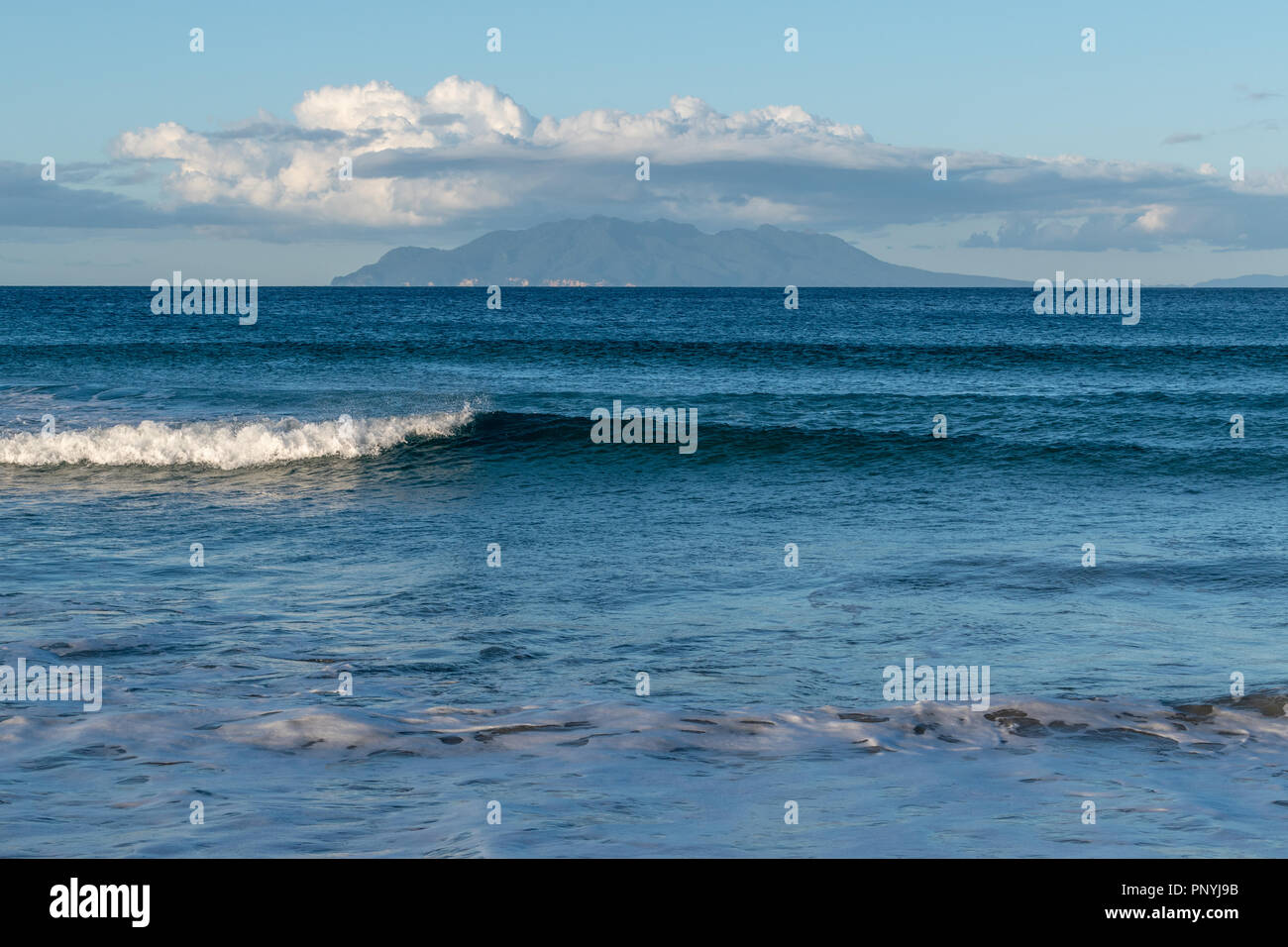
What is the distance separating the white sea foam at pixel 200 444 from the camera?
70.9 feet

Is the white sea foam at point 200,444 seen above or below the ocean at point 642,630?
above

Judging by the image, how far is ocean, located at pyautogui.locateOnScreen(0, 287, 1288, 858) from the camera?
591 centimetres

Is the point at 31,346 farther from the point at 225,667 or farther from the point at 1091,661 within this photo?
the point at 1091,661

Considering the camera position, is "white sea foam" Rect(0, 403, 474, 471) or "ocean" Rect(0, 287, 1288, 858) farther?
"white sea foam" Rect(0, 403, 474, 471)

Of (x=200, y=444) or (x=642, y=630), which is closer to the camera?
(x=642, y=630)

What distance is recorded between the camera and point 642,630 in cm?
1013

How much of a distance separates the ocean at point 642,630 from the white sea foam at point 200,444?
0.34 ft

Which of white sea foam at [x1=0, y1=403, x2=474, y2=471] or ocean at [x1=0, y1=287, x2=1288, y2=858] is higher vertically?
white sea foam at [x1=0, y1=403, x2=474, y2=471]

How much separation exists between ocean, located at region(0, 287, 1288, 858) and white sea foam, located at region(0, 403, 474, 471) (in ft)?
0.34

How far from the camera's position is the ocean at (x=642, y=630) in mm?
5906

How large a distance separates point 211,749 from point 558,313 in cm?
8078

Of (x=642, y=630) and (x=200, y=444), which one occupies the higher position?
(x=200, y=444)

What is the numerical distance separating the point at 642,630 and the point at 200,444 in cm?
1520

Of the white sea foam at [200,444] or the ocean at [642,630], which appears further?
the white sea foam at [200,444]
